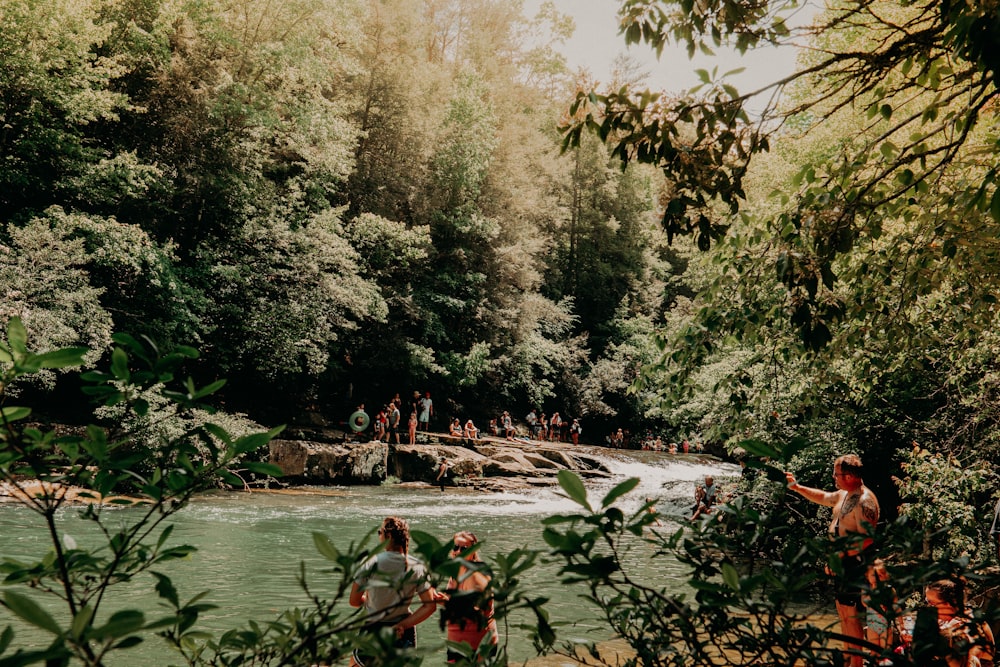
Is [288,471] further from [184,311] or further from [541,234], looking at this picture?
[541,234]

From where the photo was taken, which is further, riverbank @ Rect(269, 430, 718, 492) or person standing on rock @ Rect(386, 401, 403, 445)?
person standing on rock @ Rect(386, 401, 403, 445)

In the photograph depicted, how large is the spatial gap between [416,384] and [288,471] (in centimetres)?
1249

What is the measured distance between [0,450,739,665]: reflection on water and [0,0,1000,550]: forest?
6.40ft

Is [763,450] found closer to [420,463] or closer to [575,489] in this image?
[575,489]

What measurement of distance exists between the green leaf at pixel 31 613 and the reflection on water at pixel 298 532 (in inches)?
107

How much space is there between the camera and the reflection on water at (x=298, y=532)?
8711 millimetres

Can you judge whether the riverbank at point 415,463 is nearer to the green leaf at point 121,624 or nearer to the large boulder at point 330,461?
the large boulder at point 330,461

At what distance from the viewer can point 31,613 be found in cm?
103

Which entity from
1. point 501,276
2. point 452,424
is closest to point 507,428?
point 452,424

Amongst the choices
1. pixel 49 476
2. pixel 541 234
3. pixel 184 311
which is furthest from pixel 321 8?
pixel 49 476

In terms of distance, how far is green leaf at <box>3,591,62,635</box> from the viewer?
1.01 metres

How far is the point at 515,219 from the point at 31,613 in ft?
124

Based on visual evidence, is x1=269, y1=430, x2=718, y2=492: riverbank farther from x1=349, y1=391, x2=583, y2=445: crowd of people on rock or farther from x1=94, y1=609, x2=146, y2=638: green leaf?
x1=94, y1=609, x2=146, y2=638: green leaf

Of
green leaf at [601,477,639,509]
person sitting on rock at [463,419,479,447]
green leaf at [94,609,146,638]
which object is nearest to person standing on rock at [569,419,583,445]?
person sitting on rock at [463,419,479,447]
